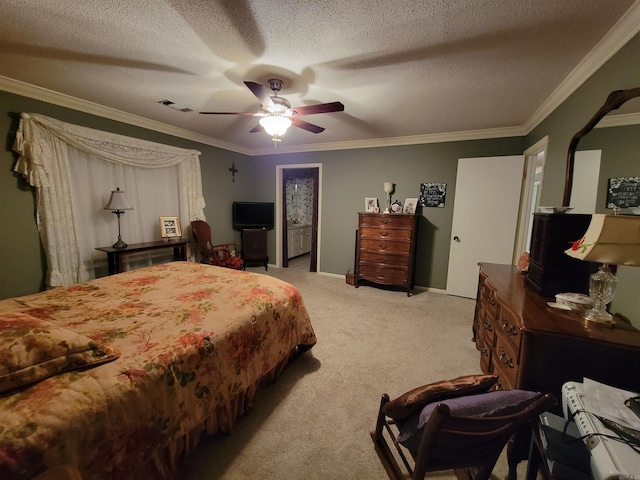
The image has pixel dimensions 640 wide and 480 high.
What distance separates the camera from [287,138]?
4336 mm

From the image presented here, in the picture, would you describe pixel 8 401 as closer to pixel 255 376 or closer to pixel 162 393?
pixel 162 393

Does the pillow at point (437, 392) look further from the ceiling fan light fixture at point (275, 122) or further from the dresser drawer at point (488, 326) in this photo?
the ceiling fan light fixture at point (275, 122)

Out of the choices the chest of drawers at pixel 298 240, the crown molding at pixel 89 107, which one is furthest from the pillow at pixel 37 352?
the chest of drawers at pixel 298 240

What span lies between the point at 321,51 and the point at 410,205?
2772 mm

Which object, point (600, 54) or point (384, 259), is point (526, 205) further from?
point (600, 54)

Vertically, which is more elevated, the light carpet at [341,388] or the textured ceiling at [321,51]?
the textured ceiling at [321,51]

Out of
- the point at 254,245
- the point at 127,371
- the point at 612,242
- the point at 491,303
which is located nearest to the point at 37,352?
the point at 127,371

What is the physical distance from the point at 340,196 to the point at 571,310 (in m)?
3.60

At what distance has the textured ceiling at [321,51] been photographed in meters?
1.44

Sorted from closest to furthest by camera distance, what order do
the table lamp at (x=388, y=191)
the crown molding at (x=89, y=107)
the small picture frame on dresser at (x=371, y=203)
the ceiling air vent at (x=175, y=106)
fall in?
the crown molding at (x=89, y=107)
the ceiling air vent at (x=175, y=106)
the table lamp at (x=388, y=191)
the small picture frame on dresser at (x=371, y=203)

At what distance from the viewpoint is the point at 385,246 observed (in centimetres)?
390

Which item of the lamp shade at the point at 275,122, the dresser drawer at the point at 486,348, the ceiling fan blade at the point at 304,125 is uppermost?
the ceiling fan blade at the point at 304,125

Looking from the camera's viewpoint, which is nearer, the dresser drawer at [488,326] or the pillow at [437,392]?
the pillow at [437,392]

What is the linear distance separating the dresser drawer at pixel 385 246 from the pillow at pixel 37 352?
3345 mm
